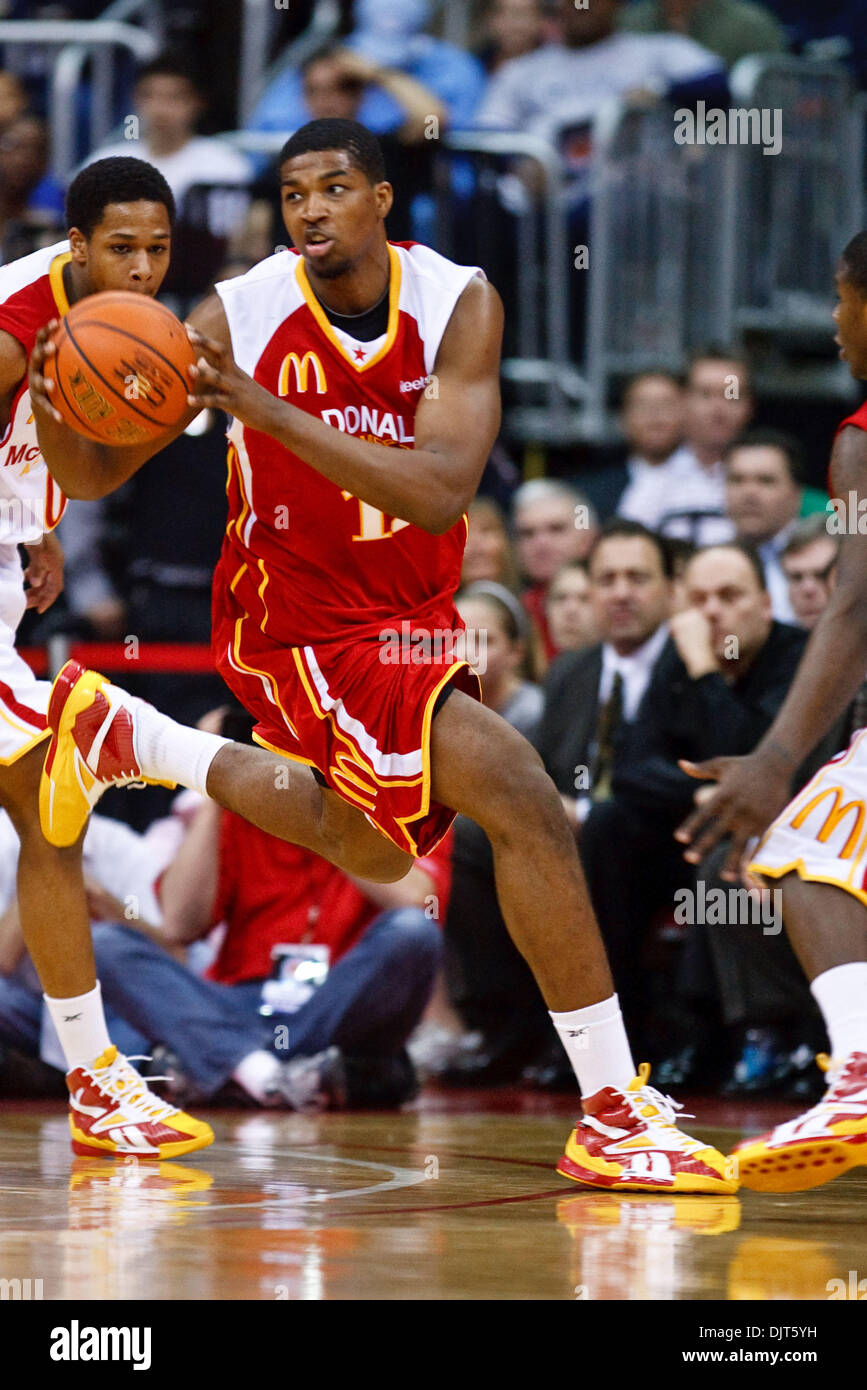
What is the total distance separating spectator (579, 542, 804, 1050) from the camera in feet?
20.0

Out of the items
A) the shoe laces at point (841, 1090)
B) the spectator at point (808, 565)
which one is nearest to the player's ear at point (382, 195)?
the shoe laces at point (841, 1090)

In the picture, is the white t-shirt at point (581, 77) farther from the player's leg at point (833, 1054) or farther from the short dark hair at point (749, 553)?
the player's leg at point (833, 1054)

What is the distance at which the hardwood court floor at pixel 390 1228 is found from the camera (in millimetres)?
2680

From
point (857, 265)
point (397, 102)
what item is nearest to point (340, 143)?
point (857, 265)

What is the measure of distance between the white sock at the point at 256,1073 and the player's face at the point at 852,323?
2774mm

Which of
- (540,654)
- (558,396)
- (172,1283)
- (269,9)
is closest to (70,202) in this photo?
(172,1283)

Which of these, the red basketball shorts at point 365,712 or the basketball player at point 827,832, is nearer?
the basketball player at point 827,832

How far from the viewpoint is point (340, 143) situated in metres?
3.81

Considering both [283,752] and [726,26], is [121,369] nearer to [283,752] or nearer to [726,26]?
[283,752]

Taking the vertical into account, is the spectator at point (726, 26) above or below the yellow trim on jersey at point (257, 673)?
above

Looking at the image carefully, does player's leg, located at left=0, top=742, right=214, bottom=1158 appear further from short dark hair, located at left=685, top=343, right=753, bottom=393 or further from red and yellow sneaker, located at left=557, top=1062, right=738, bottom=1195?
short dark hair, located at left=685, top=343, right=753, bottom=393

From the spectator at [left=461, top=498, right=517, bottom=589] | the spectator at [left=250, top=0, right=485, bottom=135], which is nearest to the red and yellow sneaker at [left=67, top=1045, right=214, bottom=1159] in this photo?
the spectator at [left=461, top=498, right=517, bottom=589]

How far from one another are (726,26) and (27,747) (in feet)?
22.1
